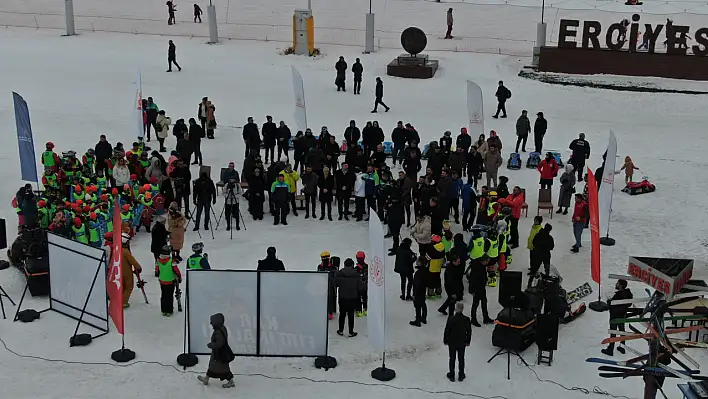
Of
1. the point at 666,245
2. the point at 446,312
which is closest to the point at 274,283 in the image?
the point at 446,312

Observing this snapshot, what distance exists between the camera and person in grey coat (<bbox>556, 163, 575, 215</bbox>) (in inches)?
862

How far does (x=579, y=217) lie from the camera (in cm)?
2005

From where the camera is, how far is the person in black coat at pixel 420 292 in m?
16.5

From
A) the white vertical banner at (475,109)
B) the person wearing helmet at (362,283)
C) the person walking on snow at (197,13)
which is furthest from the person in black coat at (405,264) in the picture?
the person walking on snow at (197,13)

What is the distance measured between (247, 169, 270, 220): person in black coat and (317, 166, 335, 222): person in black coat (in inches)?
49.7

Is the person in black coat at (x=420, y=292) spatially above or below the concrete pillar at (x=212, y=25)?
below

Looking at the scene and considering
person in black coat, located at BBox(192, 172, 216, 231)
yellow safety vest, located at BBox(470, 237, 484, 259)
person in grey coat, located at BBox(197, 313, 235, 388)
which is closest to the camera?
person in grey coat, located at BBox(197, 313, 235, 388)

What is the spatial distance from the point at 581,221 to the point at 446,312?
440 cm

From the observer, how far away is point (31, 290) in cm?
1753

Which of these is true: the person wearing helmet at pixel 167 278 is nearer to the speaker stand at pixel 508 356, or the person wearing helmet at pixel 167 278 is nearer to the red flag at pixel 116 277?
the red flag at pixel 116 277

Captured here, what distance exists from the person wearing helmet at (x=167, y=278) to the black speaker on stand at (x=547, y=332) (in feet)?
19.7

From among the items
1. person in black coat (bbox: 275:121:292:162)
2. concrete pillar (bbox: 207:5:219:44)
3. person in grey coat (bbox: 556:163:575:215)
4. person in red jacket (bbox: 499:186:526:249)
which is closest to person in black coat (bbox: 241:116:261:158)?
person in black coat (bbox: 275:121:292:162)

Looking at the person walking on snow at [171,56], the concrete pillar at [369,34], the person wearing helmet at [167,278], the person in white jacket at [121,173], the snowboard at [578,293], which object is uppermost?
the concrete pillar at [369,34]

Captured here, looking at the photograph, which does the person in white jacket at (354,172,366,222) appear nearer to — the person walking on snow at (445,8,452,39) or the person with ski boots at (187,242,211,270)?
the person with ski boots at (187,242,211,270)
